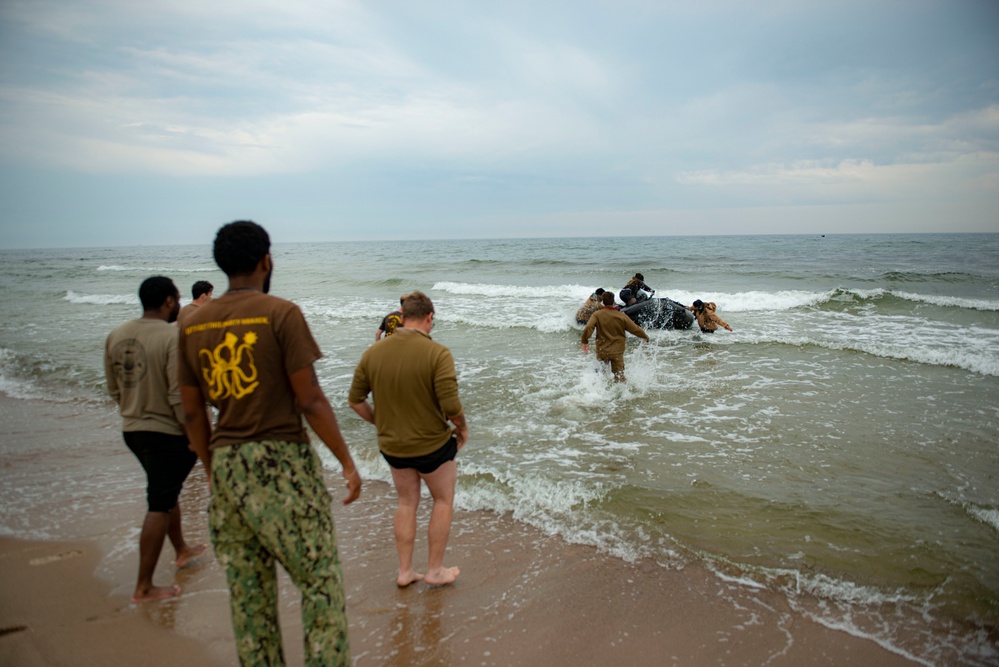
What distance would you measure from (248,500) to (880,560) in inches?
182

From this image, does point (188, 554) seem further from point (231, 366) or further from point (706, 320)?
point (706, 320)

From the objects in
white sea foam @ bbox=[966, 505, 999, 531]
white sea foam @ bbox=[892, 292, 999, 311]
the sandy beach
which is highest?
white sea foam @ bbox=[892, 292, 999, 311]

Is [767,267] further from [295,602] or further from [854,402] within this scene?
[295,602]

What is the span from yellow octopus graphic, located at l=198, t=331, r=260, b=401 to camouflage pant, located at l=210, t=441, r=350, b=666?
0.74 ft

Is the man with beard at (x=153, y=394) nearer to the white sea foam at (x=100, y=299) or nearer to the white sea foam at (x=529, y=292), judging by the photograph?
the white sea foam at (x=529, y=292)

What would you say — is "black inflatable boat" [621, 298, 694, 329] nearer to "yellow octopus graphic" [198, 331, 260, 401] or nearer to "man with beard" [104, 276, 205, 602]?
"man with beard" [104, 276, 205, 602]

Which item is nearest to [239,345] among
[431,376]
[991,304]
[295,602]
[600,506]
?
[431,376]

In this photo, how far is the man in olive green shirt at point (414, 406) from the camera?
336 cm

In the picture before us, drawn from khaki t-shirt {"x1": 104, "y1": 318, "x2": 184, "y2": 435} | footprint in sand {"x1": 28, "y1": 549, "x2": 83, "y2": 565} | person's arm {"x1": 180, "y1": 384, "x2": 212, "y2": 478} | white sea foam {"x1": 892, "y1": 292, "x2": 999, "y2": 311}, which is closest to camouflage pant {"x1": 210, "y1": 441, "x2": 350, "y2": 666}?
person's arm {"x1": 180, "y1": 384, "x2": 212, "y2": 478}

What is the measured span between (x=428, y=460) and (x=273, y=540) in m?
1.42

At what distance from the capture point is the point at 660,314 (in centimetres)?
1397

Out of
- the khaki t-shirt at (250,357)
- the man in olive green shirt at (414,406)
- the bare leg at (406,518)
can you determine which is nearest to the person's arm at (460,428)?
the man in olive green shirt at (414,406)

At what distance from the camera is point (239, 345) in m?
2.13

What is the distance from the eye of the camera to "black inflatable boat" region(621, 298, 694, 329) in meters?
13.9
